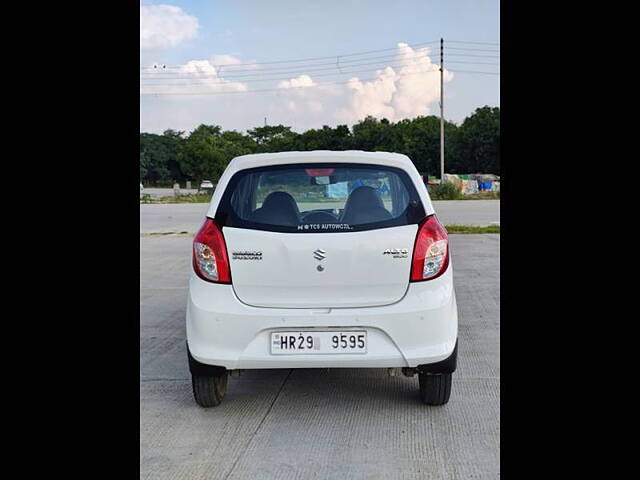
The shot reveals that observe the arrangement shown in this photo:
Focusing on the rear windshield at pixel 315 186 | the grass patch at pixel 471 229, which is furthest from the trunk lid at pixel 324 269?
the grass patch at pixel 471 229

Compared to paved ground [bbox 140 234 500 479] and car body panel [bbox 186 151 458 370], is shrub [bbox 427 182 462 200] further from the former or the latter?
car body panel [bbox 186 151 458 370]

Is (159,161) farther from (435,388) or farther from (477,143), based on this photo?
(435,388)

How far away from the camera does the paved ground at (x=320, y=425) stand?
11.6 ft

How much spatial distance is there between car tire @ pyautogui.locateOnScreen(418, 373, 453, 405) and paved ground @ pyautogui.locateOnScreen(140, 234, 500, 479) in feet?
0.18

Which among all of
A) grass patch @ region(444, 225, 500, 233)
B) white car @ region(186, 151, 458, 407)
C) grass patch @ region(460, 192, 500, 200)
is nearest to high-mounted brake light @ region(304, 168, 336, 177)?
white car @ region(186, 151, 458, 407)

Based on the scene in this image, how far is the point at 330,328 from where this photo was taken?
3.93 m

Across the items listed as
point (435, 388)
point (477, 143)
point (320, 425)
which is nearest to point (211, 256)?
point (320, 425)

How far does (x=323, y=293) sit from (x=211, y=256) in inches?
27.7

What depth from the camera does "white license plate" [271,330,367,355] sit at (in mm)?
3934

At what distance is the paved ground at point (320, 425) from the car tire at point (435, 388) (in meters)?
0.05
